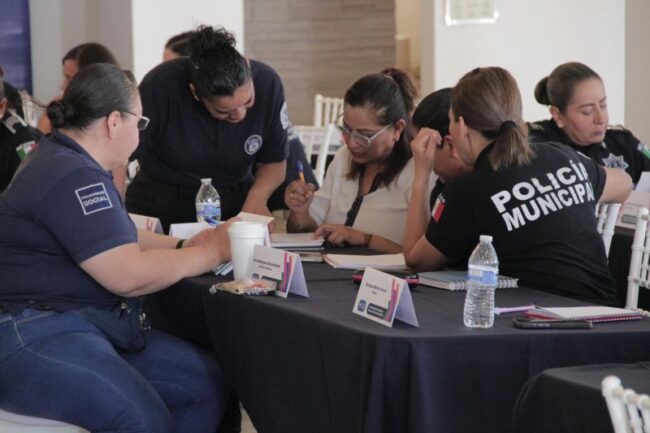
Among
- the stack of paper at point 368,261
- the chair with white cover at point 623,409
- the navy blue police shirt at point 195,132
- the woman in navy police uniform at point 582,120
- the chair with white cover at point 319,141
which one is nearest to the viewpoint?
the chair with white cover at point 623,409

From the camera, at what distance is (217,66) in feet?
9.25

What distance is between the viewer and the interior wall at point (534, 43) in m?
6.32

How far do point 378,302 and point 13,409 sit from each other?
0.74 m

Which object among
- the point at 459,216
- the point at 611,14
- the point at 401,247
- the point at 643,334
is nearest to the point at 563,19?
the point at 611,14

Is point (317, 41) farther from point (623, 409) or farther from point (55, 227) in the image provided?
point (623, 409)

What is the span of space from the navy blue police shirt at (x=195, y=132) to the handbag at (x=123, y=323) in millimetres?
926

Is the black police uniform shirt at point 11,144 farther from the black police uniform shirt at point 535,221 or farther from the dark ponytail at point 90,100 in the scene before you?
the black police uniform shirt at point 535,221

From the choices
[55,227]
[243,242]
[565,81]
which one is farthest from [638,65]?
[55,227]

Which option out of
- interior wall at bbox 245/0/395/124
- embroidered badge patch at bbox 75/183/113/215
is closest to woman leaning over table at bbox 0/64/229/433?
embroidered badge patch at bbox 75/183/113/215

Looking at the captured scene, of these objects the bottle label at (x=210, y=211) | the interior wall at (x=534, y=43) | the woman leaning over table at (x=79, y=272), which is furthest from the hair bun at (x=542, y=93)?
the interior wall at (x=534, y=43)

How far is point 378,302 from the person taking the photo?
1.80 metres

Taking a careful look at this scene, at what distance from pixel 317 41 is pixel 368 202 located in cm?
605

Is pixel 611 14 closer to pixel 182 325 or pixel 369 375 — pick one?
pixel 182 325

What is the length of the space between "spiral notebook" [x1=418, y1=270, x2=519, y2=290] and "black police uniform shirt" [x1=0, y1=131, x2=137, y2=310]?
0.64 m
